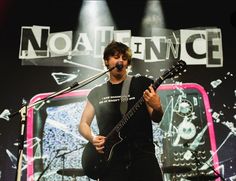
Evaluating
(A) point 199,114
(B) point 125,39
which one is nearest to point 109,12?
(B) point 125,39

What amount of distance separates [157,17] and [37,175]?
249 centimetres

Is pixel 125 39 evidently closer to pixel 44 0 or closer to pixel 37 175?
pixel 44 0

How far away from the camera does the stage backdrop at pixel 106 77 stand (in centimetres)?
425

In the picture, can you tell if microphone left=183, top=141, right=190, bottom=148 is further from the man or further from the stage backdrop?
the man

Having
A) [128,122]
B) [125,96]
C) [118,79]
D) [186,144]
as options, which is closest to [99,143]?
[128,122]

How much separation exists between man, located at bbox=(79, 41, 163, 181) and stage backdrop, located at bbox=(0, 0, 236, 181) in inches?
57.1

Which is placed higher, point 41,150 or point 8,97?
point 8,97

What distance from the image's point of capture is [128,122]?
2650 millimetres

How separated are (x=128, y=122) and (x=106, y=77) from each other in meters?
1.95

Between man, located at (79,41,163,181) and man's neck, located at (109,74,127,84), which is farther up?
man's neck, located at (109,74,127,84)

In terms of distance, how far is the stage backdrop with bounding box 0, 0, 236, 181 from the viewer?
14.0ft

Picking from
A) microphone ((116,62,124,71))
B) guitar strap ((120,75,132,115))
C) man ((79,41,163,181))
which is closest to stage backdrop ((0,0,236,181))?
man ((79,41,163,181))

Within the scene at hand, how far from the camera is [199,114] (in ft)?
14.4

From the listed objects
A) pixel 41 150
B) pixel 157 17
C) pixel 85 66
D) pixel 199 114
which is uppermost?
pixel 157 17
